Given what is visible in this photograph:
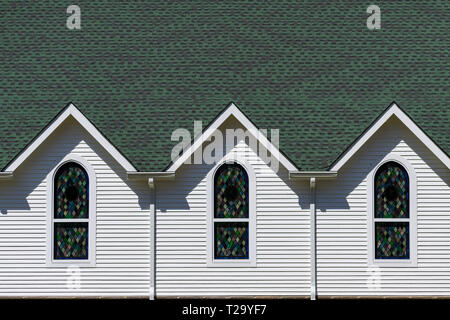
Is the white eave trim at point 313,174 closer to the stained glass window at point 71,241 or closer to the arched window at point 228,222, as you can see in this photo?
the arched window at point 228,222

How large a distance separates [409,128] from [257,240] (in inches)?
193

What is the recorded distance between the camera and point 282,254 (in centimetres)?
2875

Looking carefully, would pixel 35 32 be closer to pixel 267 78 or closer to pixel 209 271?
pixel 267 78

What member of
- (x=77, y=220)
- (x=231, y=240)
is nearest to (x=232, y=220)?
(x=231, y=240)

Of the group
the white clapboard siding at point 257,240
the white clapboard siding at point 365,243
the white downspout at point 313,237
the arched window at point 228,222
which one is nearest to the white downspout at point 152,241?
the white clapboard siding at point 257,240

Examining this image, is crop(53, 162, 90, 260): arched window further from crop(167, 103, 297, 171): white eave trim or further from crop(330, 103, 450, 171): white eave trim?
crop(330, 103, 450, 171): white eave trim

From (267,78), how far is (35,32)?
23.7ft

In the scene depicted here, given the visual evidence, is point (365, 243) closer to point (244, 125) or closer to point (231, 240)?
point (231, 240)

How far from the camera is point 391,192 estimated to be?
94.8 ft

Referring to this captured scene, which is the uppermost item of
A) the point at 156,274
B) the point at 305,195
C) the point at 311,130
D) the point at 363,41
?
the point at 363,41

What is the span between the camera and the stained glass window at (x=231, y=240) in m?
28.8

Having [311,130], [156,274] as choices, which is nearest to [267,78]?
[311,130]

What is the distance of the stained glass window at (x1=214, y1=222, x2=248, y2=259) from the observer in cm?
2884

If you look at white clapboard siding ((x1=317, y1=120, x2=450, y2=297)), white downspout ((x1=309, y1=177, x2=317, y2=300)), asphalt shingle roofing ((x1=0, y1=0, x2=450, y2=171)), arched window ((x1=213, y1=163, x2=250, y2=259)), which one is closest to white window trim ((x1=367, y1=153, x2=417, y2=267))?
white clapboard siding ((x1=317, y1=120, x2=450, y2=297))
